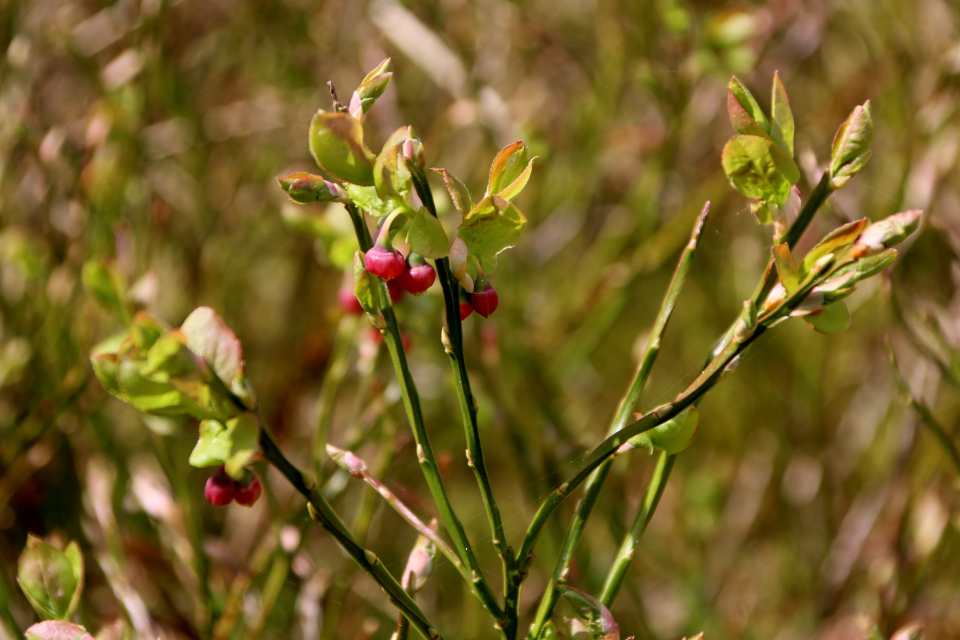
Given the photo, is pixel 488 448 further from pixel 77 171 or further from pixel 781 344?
pixel 77 171

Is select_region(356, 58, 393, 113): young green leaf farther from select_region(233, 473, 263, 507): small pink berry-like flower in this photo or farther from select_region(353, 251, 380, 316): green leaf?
select_region(233, 473, 263, 507): small pink berry-like flower

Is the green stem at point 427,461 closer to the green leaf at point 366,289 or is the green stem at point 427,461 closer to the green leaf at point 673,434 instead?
the green leaf at point 366,289

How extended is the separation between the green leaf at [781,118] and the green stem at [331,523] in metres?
0.37

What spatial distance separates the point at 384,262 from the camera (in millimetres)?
473

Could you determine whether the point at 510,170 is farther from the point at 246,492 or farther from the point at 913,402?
the point at 913,402

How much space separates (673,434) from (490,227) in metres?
0.19

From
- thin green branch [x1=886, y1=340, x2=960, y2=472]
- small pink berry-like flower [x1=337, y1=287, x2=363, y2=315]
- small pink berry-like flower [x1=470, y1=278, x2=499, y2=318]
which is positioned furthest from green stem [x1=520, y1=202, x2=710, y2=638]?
small pink berry-like flower [x1=337, y1=287, x2=363, y2=315]

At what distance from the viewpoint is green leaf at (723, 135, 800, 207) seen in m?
0.49

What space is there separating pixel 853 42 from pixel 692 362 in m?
0.97

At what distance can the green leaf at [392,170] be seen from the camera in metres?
0.44

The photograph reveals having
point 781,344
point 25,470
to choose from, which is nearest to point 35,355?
point 25,470

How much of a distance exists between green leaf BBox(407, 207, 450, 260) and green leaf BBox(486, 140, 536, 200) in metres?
0.05

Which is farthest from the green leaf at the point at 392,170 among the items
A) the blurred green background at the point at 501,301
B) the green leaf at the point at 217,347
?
the blurred green background at the point at 501,301

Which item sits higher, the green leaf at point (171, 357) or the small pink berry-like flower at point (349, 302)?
the green leaf at point (171, 357)
